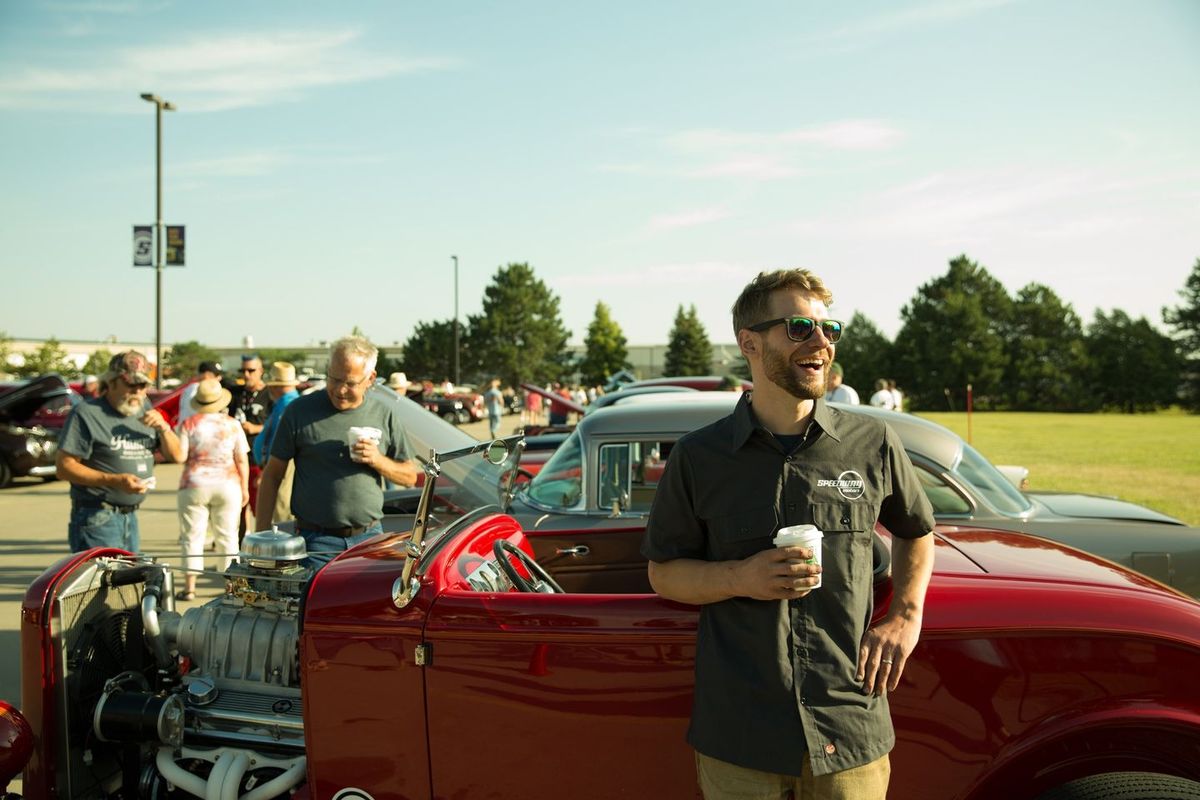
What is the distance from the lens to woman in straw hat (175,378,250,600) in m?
6.91

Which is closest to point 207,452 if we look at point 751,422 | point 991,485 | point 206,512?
point 206,512

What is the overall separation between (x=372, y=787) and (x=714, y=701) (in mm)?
1084

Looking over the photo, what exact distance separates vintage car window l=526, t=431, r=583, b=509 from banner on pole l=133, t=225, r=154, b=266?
17286mm

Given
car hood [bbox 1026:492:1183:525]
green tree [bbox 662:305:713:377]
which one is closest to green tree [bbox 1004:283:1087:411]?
green tree [bbox 662:305:713:377]

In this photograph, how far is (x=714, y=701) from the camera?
2.04m

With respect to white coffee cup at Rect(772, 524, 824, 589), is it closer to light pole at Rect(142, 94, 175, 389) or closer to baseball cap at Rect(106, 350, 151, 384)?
baseball cap at Rect(106, 350, 151, 384)

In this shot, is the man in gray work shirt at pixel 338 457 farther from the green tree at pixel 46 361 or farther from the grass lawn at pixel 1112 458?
the green tree at pixel 46 361

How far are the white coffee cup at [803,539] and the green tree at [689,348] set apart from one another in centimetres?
7285

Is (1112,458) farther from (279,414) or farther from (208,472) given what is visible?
(208,472)

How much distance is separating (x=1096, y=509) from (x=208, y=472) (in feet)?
20.5

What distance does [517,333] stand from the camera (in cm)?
7262

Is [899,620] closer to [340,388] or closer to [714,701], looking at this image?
[714,701]

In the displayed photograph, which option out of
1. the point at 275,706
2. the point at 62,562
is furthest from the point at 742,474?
the point at 62,562

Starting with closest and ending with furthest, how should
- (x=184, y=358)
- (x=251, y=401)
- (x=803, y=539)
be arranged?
1. (x=803, y=539)
2. (x=251, y=401)
3. (x=184, y=358)
